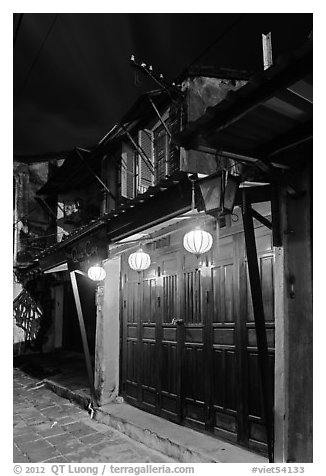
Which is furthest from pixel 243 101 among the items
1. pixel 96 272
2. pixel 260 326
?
pixel 96 272

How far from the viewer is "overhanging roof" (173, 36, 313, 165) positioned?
3.73 meters

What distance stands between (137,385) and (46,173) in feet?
65.4

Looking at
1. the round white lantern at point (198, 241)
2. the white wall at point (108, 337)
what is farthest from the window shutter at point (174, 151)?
the round white lantern at point (198, 241)

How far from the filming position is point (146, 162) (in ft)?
45.2

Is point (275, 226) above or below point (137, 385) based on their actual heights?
above

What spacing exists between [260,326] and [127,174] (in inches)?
429

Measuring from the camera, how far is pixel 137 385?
10672 millimetres

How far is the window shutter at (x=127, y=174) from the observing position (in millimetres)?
15047

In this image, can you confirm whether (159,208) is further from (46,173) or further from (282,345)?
(46,173)

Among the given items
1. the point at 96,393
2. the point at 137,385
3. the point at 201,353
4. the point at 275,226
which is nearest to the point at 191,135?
the point at 275,226

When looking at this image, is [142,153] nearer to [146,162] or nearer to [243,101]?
[146,162]

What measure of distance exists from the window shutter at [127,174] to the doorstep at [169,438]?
306 inches

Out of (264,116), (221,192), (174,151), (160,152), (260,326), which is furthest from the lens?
(160,152)
